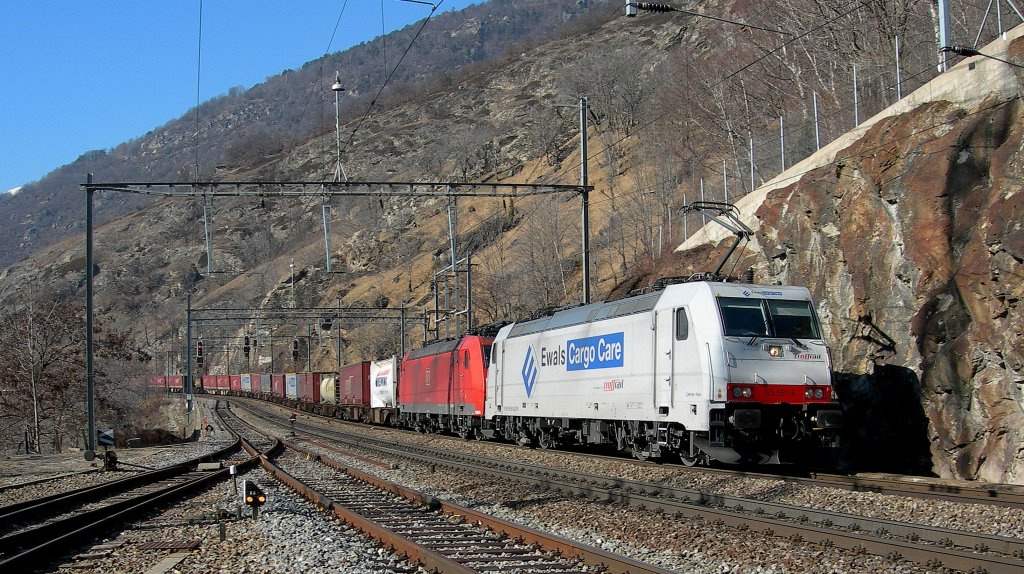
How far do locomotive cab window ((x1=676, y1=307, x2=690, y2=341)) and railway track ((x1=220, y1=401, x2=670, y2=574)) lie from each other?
587cm

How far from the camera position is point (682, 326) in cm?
1761

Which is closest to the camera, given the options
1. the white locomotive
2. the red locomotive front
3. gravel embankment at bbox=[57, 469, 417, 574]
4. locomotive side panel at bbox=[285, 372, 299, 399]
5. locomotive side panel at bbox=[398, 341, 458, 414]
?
gravel embankment at bbox=[57, 469, 417, 574]

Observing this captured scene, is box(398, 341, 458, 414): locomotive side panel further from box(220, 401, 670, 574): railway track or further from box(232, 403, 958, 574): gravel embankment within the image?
box(220, 401, 670, 574): railway track

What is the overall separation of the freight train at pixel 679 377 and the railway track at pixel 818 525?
6.69 feet

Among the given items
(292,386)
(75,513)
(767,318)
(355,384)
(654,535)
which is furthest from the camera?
(292,386)

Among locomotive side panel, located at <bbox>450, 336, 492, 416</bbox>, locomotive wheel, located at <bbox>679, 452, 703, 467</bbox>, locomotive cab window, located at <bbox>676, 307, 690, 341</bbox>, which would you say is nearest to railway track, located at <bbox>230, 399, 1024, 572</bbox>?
locomotive wheel, located at <bbox>679, 452, 703, 467</bbox>

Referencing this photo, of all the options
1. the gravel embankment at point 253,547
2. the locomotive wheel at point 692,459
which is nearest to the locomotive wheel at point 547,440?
the locomotive wheel at point 692,459

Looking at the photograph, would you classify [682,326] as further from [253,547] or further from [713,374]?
[253,547]

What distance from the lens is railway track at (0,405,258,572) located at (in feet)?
37.1

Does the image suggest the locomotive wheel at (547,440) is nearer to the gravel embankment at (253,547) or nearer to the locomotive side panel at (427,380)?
the locomotive side panel at (427,380)

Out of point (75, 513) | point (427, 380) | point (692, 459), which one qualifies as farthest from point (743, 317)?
point (427, 380)

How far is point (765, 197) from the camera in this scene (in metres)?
28.7

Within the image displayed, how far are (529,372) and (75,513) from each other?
41.2ft

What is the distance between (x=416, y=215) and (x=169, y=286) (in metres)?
70.2
